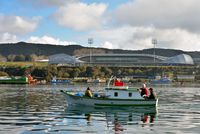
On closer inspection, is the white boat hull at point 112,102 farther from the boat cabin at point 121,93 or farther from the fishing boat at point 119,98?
the boat cabin at point 121,93

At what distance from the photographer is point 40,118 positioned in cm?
4903

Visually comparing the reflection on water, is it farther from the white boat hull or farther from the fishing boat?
the fishing boat

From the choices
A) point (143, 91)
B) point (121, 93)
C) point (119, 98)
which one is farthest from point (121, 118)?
point (143, 91)

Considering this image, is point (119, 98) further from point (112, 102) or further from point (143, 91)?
point (143, 91)

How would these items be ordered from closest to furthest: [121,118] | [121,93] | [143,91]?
[121,118]
[121,93]
[143,91]

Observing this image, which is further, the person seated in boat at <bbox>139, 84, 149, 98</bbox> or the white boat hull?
the person seated in boat at <bbox>139, 84, 149, 98</bbox>

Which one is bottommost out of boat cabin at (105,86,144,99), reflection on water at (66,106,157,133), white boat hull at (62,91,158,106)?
reflection on water at (66,106,157,133)

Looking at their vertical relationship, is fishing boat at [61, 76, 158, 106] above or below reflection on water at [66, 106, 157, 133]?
above

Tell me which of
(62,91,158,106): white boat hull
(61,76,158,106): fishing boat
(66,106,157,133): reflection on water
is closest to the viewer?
(66,106,157,133): reflection on water

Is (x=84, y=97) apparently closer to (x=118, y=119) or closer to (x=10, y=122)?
(x=118, y=119)

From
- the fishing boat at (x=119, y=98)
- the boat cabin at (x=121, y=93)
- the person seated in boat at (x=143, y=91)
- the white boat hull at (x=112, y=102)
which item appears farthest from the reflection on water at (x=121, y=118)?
the person seated in boat at (x=143, y=91)

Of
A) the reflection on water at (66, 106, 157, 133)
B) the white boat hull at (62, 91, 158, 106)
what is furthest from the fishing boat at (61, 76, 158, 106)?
the reflection on water at (66, 106, 157, 133)

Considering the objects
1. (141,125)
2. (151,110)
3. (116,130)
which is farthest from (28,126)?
(151,110)

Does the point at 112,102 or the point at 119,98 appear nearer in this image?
the point at 112,102
